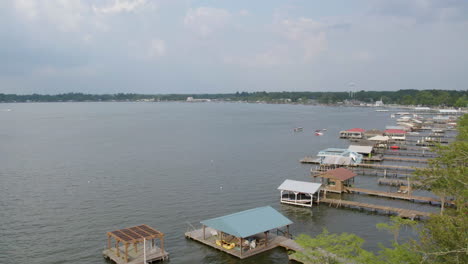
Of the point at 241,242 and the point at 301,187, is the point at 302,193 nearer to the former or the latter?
the point at 301,187

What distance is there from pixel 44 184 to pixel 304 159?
1657 inches

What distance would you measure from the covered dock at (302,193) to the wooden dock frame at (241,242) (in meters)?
9.63

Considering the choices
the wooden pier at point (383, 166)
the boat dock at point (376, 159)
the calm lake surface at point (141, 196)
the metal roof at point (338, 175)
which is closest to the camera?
the calm lake surface at point (141, 196)

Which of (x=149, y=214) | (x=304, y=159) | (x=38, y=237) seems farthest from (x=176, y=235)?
(x=304, y=159)

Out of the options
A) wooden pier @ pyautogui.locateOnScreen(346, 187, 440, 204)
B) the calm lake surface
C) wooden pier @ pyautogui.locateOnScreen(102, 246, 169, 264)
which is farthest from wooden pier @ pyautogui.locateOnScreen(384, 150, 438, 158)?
wooden pier @ pyautogui.locateOnScreen(102, 246, 169, 264)

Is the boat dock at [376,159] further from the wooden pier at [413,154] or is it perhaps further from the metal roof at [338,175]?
the metal roof at [338,175]

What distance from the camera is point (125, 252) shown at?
27.0 m

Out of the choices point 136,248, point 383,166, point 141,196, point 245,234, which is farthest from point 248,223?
point 383,166

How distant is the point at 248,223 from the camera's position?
29.9m

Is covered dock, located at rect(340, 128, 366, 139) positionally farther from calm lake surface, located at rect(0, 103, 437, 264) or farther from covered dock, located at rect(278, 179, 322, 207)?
covered dock, located at rect(278, 179, 322, 207)

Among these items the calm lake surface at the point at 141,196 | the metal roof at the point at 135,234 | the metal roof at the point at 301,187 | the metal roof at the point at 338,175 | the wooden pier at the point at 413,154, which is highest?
the metal roof at the point at 338,175

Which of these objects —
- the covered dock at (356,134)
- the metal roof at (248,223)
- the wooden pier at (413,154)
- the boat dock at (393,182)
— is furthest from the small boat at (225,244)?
the covered dock at (356,134)

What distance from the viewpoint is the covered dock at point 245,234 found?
29.0 meters

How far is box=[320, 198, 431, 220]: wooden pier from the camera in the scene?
3653 cm
